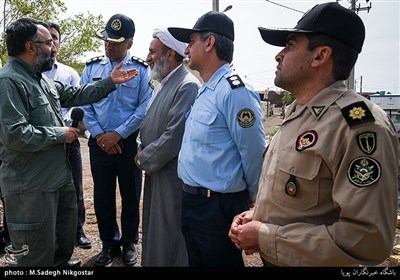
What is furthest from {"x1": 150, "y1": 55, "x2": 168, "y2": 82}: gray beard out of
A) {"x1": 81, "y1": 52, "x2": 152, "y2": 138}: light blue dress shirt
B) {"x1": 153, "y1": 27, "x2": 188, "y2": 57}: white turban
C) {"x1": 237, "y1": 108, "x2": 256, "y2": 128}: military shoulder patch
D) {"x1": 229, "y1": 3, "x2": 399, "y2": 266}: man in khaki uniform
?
{"x1": 229, "y1": 3, "x2": 399, "y2": 266}: man in khaki uniform

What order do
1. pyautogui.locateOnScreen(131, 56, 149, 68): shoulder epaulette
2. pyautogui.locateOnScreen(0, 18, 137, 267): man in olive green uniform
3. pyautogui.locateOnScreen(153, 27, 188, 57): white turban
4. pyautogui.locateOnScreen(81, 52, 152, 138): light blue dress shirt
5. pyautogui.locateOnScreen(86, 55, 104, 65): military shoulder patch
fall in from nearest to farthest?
pyautogui.locateOnScreen(0, 18, 137, 267): man in olive green uniform
pyautogui.locateOnScreen(153, 27, 188, 57): white turban
pyautogui.locateOnScreen(81, 52, 152, 138): light blue dress shirt
pyautogui.locateOnScreen(131, 56, 149, 68): shoulder epaulette
pyautogui.locateOnScreen(86, 55, 104, 65): military shoulder patch

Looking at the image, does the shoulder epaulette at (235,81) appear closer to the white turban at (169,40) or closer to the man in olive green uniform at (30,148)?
the white turban at (169,40)

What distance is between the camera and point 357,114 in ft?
4.24

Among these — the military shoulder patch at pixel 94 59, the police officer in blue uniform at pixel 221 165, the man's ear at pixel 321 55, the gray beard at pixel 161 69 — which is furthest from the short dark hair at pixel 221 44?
the military shoulder patch at pixel 94 59

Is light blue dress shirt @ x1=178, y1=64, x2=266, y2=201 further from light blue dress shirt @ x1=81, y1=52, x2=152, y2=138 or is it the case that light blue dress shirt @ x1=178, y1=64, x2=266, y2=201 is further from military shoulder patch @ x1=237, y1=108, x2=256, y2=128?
light blue dress shirt @ x1=81, y1=52, x2=152, y2=138

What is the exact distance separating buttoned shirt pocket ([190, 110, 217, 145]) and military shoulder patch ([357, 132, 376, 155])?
1.11 meters

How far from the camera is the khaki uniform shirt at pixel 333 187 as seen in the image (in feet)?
4.00

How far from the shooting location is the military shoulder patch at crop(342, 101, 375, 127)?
1.27 m

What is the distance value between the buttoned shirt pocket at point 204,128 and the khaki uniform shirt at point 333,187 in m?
0.76

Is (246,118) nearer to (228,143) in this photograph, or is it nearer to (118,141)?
(228,143)

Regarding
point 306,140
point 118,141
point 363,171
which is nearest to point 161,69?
point 118,141

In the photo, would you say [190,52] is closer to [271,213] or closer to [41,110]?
[41,110]

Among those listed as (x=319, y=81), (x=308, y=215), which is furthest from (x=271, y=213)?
(x=319, y=81)

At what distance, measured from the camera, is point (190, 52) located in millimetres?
2535
